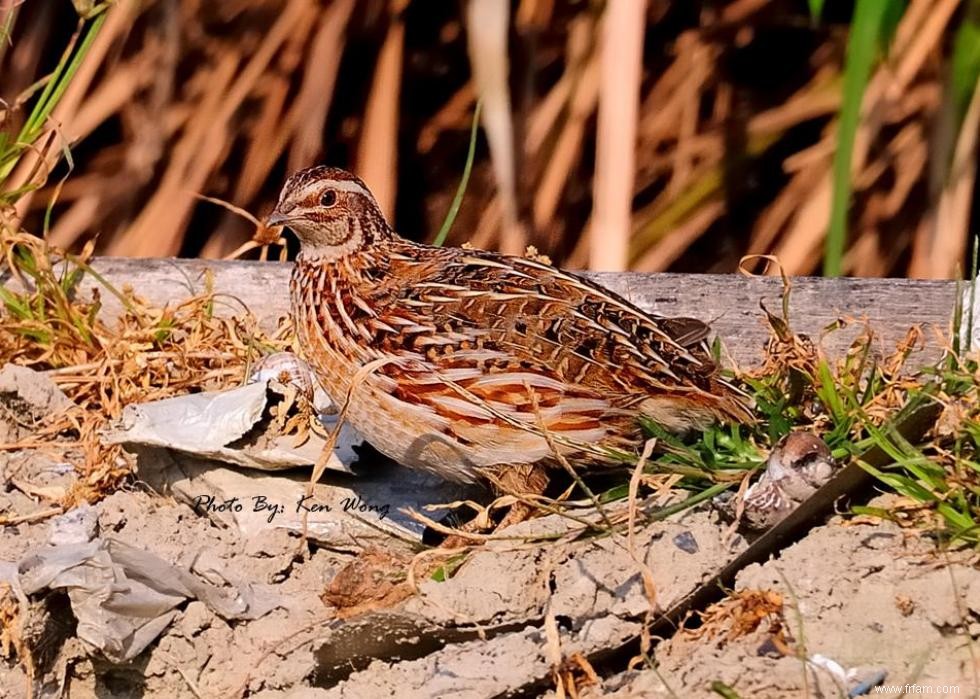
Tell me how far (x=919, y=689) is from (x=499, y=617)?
657mm

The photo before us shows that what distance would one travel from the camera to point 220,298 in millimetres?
3521

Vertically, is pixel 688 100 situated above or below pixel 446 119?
above

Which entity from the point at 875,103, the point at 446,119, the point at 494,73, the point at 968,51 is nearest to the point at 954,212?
the point at 875,103

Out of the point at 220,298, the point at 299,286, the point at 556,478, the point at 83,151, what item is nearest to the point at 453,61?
the point at 83,151

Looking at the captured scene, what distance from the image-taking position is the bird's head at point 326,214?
3.08 metres

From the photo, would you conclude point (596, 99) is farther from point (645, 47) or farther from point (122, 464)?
point (122, 464)

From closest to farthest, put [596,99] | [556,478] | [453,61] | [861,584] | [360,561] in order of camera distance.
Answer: [861,584], [360,561], [556,478], [596,99], [453,61]

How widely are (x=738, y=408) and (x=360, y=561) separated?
714 mm

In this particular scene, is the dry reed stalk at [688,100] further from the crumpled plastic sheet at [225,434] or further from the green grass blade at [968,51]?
the crumpled plastic sheet at [225,434]

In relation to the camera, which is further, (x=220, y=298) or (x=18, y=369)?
(x=220, y=298)

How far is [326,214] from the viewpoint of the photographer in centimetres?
308

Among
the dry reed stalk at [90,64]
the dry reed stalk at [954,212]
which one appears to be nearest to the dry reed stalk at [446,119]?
the dry reed stalk at [90,64]

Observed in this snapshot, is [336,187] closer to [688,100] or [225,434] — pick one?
[225,434]

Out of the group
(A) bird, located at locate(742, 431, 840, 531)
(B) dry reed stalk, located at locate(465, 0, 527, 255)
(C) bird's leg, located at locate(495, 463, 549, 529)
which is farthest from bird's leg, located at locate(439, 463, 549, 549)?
(B) dry reed stalk, located at locate(465, 0, 527, 255)
